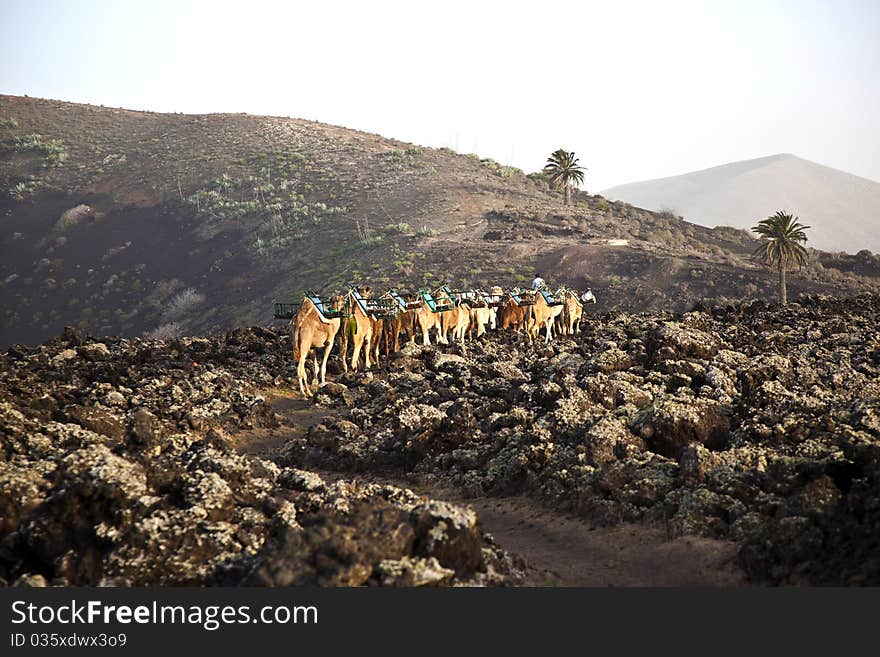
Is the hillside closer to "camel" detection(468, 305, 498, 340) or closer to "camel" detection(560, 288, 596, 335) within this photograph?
"camel" detection(560, 288, 596, 335)

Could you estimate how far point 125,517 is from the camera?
7938mm

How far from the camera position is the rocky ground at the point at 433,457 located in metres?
7.63

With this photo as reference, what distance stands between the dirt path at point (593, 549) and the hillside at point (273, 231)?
37961 millimetres

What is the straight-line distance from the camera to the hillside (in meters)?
54.9

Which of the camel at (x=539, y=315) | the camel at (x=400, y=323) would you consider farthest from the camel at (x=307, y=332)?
the camel at (x=539, y=315)

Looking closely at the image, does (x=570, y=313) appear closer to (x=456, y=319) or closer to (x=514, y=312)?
(x=514, y=312)

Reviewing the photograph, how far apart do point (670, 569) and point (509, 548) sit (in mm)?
2013

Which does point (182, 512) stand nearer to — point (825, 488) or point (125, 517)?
point (125, 517)

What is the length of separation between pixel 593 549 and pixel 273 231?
201 feet

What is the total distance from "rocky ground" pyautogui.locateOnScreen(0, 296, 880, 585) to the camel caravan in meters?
1.23

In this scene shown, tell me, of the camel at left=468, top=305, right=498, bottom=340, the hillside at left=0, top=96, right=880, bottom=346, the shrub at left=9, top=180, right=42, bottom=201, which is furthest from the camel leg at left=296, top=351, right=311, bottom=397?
the shrub at left=9, top=180, right=42, bottom=201

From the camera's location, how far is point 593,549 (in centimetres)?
1059

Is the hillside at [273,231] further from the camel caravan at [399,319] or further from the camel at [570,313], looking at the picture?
the camel caravan at [399,319]

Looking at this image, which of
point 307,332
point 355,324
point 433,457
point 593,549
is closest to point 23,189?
point 355,324
